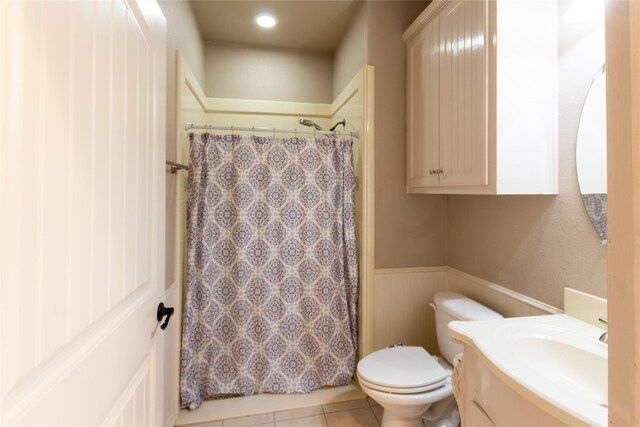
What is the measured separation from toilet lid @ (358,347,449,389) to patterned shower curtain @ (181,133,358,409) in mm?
424

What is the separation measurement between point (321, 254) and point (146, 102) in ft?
4.51

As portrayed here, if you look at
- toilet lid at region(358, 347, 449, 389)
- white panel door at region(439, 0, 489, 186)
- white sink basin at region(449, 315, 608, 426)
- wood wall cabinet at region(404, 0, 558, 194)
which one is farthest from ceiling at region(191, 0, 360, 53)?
toilet lid at region(358, 347, 449, 389)

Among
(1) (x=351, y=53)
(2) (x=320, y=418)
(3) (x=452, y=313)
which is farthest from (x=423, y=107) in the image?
(2) (x=320, y=418)

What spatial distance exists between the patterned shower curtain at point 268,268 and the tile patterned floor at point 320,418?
15cm

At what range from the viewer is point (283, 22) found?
235 cm

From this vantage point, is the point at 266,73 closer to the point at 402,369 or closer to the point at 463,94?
the point at 463,94

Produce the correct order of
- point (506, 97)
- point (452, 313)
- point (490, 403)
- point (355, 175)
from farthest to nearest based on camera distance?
point (355, 175)
point (452, 313)
point (506, 97)
point (490, 403)

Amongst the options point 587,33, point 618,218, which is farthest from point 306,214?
point 618,218

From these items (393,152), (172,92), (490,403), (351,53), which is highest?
(351,53)

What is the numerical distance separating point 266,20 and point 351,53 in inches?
26.7

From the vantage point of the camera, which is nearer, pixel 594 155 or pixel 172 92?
pixel 594 155

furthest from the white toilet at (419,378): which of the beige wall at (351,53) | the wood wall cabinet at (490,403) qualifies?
the beige wall at (351,53)

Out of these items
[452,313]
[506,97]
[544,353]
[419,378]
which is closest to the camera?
[544,353]

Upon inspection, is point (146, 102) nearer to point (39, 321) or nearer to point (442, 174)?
point (39, 321)
